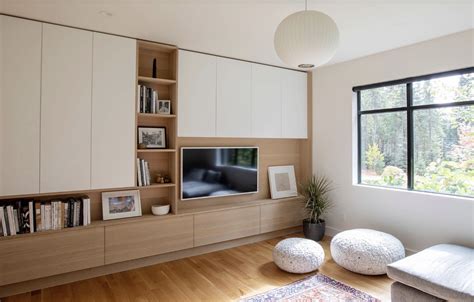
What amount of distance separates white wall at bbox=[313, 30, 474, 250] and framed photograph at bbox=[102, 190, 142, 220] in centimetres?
277

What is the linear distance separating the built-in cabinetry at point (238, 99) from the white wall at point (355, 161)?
0.40m

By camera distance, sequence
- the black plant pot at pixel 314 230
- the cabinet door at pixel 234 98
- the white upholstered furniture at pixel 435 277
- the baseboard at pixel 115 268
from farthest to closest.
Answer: the black plant pot at pixel 314 230 < the cabinet door at pixel 234 98 < the baseboard at pixel 115 268 < the white upholstered furniture at pixel 435 277

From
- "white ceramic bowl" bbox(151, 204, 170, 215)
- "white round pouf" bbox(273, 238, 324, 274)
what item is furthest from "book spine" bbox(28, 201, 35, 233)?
"white round pouf" bbox(273, 238, 324, 274)

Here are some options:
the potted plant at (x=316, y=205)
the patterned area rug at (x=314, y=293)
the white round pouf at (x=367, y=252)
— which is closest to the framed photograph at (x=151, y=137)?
the patterned area rug at (x=314, y=293)

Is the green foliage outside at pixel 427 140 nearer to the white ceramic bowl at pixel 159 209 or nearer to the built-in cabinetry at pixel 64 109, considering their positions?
the white ceramic bowl at pixel 159 209

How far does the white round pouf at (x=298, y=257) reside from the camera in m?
3.10

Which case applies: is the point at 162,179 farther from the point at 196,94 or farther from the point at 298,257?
the point at 298,257

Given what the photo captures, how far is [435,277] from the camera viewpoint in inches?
89.7

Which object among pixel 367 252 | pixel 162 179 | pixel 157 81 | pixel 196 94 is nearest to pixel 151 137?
pixel 162 179

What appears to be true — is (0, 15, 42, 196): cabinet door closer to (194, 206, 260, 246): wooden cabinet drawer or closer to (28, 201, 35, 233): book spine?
(28, 201, 35, 233): book spine

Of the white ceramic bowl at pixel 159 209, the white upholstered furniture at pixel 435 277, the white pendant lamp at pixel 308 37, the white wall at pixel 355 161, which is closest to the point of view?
the white pendant lamp at pixel 308 37

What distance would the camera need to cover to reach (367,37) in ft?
10.7

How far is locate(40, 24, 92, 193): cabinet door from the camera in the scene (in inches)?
111

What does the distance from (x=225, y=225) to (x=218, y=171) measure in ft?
2.36
